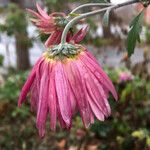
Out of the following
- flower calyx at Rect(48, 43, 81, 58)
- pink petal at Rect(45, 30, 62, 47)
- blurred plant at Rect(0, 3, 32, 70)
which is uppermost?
pink petal at Rect(45, 30, 62, 47)

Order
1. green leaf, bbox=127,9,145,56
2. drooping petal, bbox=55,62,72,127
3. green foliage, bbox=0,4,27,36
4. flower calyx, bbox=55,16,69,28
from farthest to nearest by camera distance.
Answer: green foliage, bbox=0,4,27,36
green leaf, bbox=127,9,145,56
flower calyx, bbox=55,16,69,28
drooping petal, bbox=55,62,72,127

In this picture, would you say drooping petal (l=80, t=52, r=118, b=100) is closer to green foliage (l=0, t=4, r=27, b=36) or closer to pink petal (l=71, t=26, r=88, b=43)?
Answer: pink petal (l=71, t=26, r=88, b=43)

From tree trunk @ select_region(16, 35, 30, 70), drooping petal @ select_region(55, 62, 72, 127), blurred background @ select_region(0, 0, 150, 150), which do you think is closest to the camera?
drooping petal @ select_region(55, 62, 72, 127)

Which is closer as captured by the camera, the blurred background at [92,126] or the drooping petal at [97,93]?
the drooping petal at [97,93]

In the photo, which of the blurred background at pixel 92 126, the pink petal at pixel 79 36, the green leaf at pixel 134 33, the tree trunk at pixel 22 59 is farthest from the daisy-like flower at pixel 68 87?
the tree trunk at pixel 22 59

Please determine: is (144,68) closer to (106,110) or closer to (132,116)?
(132,116)

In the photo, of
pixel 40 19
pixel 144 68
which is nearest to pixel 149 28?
pixel 144 68

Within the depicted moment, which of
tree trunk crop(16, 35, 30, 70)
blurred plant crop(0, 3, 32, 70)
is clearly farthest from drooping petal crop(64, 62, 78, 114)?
tree trunk crop(16, 35, 30, 70)

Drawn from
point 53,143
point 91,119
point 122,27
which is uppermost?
point 91,119

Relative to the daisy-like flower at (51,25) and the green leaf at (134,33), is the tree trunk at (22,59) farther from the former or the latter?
the daisy-like flower at (51,25)
